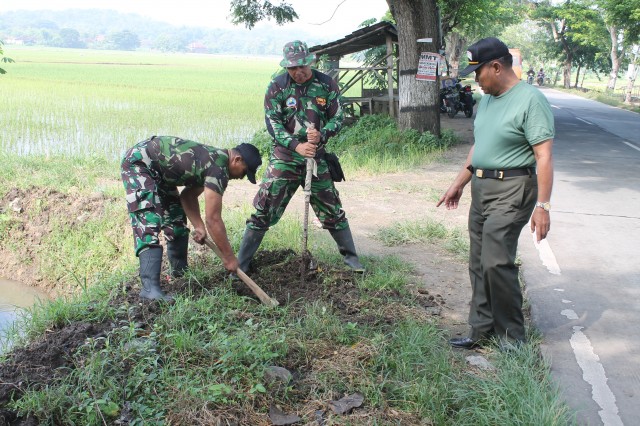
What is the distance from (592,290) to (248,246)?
272cm

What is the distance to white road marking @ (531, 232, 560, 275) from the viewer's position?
221 inches

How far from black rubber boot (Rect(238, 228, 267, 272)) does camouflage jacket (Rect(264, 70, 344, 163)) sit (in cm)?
61

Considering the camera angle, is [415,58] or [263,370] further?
[415,58]

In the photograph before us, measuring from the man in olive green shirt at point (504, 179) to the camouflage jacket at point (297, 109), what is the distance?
1.36 m

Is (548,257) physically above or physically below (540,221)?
below

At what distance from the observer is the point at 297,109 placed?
496 centimetres

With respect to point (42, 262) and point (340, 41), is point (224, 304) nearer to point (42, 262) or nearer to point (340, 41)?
point (42, 262)

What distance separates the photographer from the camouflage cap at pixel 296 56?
4723 millimetres

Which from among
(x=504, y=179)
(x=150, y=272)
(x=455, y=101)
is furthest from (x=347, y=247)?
(x=455, y=101)

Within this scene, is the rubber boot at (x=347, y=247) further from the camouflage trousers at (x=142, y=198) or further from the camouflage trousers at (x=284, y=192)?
the camouflage trousers at (x=142, y=198)

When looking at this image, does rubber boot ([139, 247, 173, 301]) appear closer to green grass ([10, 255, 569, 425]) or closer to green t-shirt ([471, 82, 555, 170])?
→ green grass ([10, 255, 569, 425])

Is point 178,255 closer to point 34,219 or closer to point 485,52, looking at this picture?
point 485,52

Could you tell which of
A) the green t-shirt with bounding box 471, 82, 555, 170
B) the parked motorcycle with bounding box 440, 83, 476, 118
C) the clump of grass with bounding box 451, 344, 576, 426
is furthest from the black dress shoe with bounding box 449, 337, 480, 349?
the parked motorcycle with bounding box 440, 83, 476, 118

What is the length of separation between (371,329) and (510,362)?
87cm
